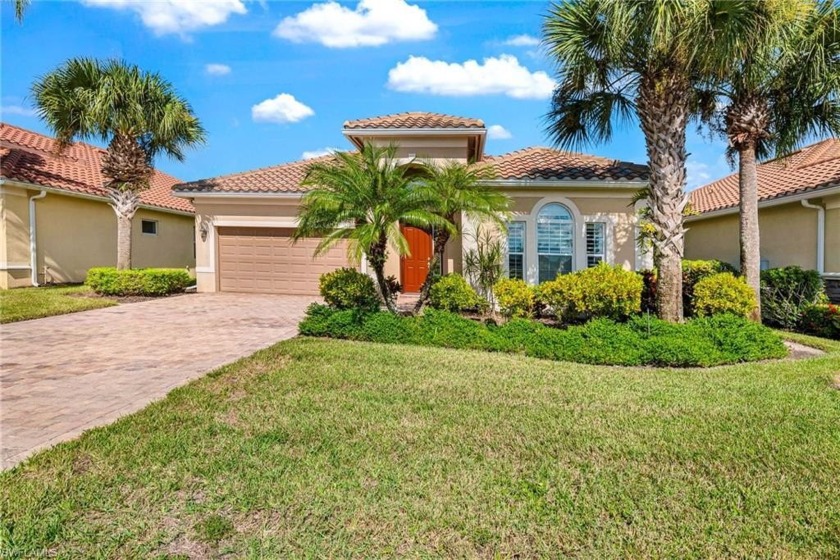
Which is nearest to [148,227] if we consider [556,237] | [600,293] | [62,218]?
[62,218]

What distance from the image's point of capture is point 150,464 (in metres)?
3.98

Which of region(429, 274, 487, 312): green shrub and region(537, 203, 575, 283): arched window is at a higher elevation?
region(537, 203, 575, 283): arched window

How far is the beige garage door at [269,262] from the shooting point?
1758 cm

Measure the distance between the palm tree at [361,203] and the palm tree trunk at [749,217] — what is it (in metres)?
7.68

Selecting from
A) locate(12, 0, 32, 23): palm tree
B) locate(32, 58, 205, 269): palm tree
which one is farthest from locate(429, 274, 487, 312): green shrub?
locate(32, 58, 205, 269): palm tree

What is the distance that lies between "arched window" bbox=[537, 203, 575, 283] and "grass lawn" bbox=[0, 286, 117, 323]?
544 inches

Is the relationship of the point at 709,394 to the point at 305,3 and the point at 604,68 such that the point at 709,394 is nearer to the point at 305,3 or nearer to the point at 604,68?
the point at 604,68

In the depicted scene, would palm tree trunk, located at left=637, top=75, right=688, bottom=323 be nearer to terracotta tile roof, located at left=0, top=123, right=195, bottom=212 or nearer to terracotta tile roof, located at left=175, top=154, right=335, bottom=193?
terracotta tile roof, located at left=175, top=154, right=335, bottom=193

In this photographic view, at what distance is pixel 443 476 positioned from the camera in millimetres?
3855

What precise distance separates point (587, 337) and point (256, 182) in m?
14.3

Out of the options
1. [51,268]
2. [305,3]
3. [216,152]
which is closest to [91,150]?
[51,268]

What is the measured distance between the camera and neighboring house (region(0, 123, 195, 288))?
16.1m

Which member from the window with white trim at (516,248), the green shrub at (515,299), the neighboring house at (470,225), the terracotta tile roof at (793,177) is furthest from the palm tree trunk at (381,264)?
the terracotta tile roof at (793,177)

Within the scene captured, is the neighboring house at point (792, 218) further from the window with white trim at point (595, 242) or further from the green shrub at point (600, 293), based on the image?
the green shrub at point (600, 293)
